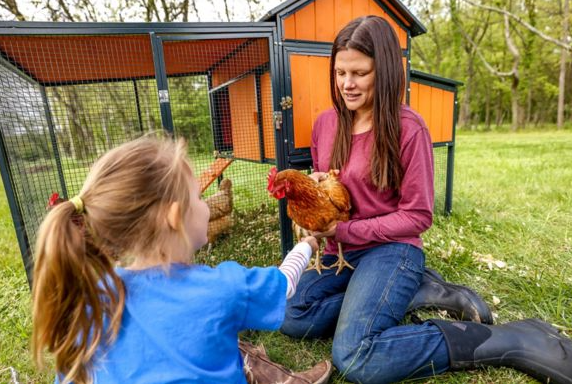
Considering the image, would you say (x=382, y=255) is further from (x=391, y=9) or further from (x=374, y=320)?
(x=391, y=9)

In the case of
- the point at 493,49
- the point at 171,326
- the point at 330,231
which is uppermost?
the point at 493,49

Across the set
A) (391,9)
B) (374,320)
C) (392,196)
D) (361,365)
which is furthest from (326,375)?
(391,9)

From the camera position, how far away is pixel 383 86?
5.13 ft

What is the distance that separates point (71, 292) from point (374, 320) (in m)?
1.12

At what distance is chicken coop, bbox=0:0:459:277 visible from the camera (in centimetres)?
184

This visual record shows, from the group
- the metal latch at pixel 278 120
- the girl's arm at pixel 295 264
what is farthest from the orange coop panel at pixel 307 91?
the girl's arm at pixel 295 264

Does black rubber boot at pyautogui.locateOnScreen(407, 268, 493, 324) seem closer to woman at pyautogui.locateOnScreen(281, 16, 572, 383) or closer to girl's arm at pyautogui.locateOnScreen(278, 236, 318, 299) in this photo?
woman at pyautogui.locateOnScreen(281, 16, 572, 383)

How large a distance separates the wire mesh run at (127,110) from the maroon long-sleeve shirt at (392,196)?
2.92 ft

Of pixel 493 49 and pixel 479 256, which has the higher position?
pixel 493 49

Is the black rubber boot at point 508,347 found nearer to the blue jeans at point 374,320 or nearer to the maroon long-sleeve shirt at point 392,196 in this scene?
the blue jeans at point 374,320

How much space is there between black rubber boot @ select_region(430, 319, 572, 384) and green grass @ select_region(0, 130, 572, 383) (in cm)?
7

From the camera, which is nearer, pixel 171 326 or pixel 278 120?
pixel 171 326

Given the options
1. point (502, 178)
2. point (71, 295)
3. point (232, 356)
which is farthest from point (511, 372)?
point (502, 178)

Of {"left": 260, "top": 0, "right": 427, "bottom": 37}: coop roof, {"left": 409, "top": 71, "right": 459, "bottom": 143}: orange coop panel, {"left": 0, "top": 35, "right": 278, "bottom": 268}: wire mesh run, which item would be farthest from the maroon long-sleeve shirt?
{"left": 409, "top": 71, "right": 459, "bottom": 143}: orange coop panel
